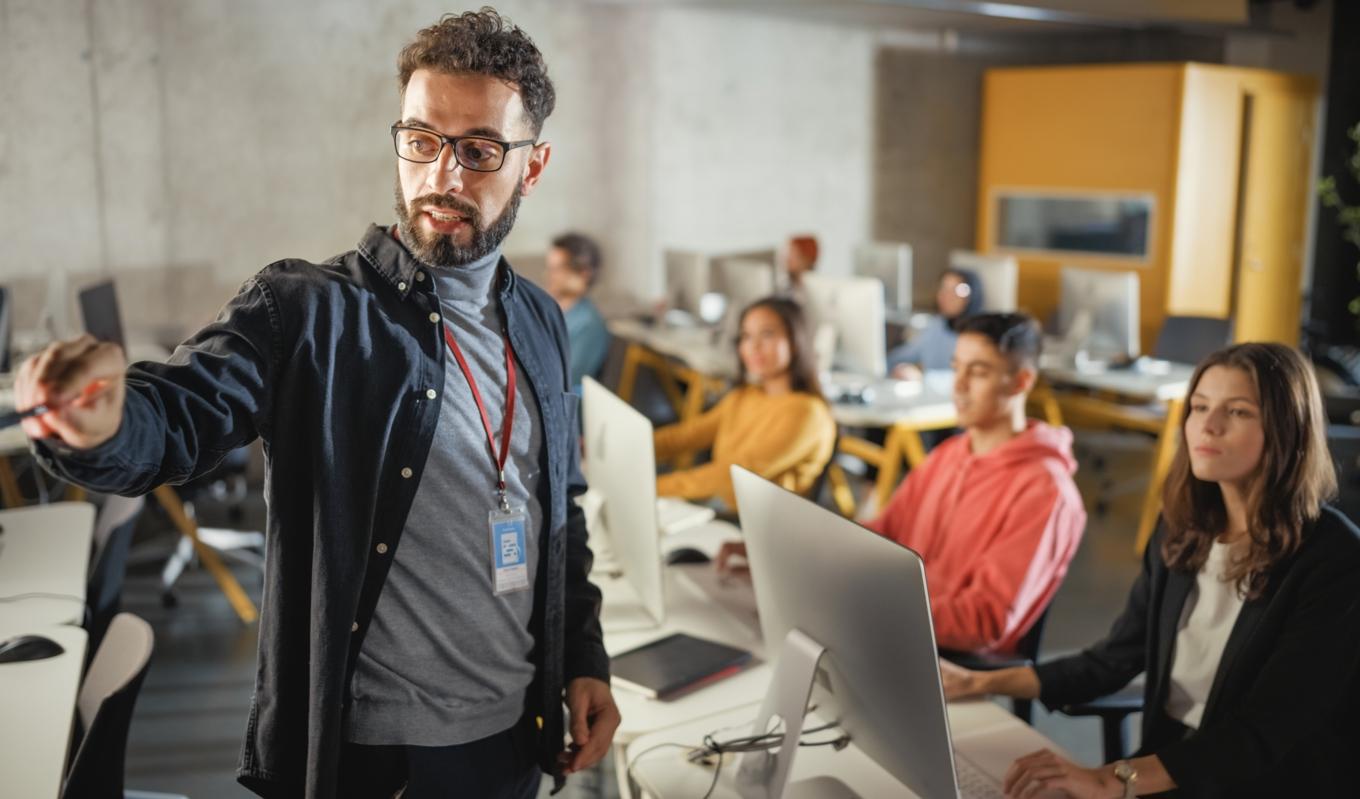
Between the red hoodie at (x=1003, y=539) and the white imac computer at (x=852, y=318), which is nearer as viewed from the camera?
the red hoodie at (x=1003, y=539)

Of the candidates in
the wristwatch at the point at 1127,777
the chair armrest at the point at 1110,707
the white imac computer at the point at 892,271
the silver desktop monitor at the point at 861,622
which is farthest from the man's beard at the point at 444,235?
the white imac computer at the point at 892,271

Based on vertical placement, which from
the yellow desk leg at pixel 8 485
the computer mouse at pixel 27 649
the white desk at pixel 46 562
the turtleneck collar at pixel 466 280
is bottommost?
the yellow desk leg at pixel 8 485

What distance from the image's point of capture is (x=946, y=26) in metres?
8.47

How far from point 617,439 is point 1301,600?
4.05 ft

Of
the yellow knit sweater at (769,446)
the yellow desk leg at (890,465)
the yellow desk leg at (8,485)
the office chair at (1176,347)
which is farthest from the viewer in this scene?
the office chair at (1176,347)

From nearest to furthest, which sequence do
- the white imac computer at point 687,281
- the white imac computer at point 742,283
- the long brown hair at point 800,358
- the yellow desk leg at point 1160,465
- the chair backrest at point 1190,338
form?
the long brown hair at point 800,358
the yellow desk leg at point 1160,465
the chair backrest at point 1190,338
the white imac computer at point 742,283
the white imac computer at point 687,281

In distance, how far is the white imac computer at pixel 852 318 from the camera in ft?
16.6

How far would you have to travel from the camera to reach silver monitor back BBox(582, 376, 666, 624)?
2.16 metres

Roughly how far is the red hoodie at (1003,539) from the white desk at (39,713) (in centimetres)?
163

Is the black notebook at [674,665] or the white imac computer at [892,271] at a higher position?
the white imac computer at [892,271]

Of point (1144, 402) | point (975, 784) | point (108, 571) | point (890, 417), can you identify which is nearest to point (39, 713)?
point (108, 571)

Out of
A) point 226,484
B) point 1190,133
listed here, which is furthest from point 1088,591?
point 1190,133

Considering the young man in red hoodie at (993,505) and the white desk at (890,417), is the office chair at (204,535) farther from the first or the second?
the young man in red hoodie at (993,505)

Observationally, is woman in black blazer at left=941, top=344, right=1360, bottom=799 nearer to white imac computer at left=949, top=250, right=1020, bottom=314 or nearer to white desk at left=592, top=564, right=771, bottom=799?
white desk at left=592, top=564, right=771, bottom=799
